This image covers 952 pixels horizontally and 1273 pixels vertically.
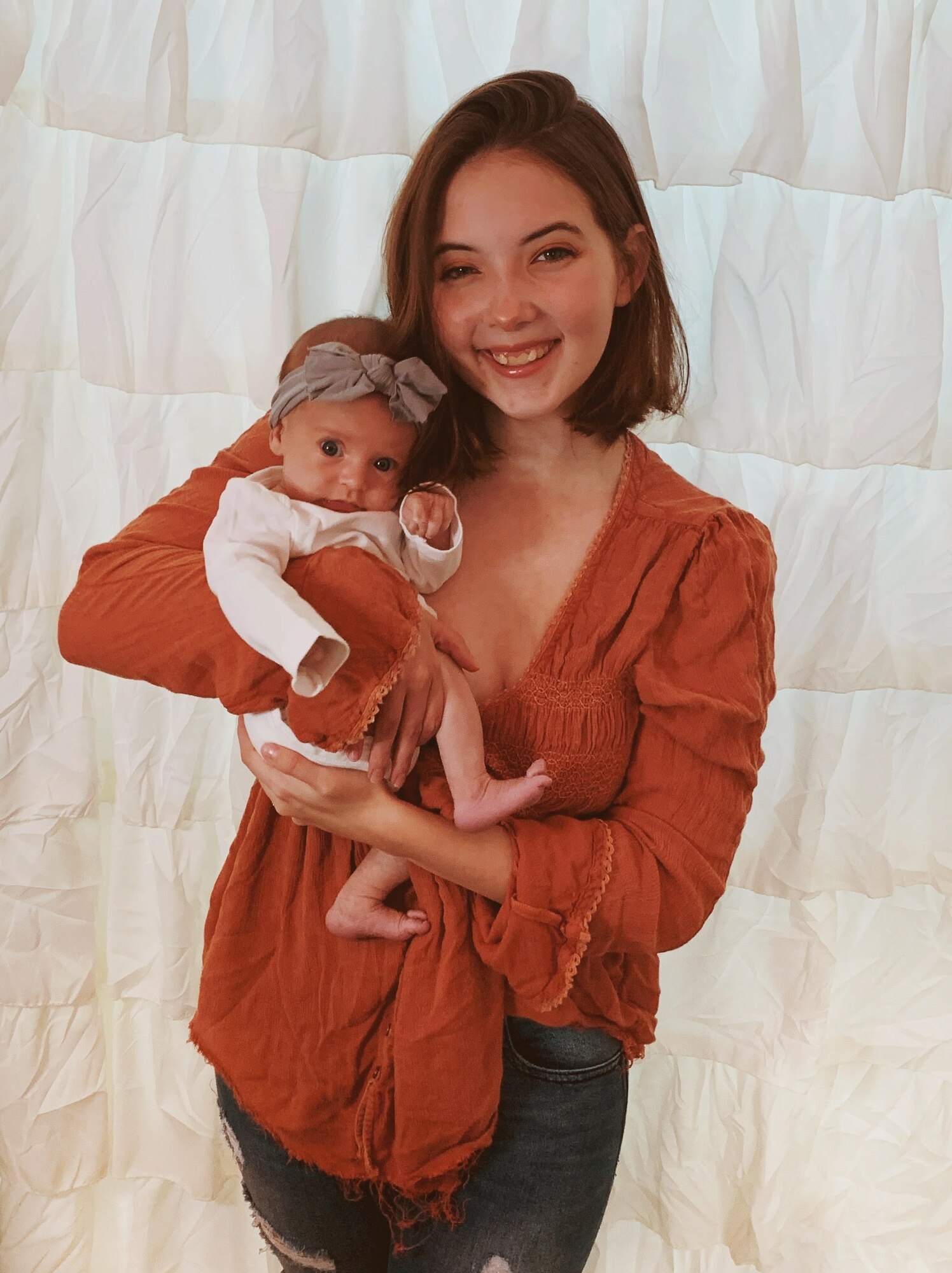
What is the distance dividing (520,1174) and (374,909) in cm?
35

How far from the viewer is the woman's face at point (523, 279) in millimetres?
1072

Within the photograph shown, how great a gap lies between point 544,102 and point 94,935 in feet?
4.24

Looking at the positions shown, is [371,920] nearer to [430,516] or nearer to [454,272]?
A: [430,516]

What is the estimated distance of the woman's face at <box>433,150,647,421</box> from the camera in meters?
1.07

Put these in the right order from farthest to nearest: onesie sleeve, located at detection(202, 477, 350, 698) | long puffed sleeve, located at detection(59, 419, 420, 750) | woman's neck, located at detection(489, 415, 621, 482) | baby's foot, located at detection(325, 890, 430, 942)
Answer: woman's neck, located at detection(489, 415, 621, 482), baby's foot, located at detection(325, 890, 430, 942), long puffed sleeve, located at detection(59, 419, 420, 750), onesie sleeve, located at detection(202, 477, 350, 698)

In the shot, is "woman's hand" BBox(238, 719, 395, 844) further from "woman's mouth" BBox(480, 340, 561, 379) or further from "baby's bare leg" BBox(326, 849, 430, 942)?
"woman's mouth" BBox(480, 340, 561, 379)

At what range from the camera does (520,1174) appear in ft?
3.81

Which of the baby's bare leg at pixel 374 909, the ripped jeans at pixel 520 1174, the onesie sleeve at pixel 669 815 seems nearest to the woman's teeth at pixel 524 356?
the onesie sleeve at pixel 669 815

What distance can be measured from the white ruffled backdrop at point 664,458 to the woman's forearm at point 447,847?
548 mm

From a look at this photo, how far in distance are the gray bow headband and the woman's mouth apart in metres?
0.08

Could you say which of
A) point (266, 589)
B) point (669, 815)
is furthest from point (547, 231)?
point (669, 815)

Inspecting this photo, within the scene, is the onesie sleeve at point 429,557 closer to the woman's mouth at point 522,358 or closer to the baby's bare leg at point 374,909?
the woman's mouth at point 522,358

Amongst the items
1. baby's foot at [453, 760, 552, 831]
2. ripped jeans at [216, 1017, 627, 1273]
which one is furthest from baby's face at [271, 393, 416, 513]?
ripped jeans at [216, 1017, 627, 1273]

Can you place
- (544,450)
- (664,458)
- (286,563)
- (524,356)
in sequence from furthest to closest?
(664,458), (544,450), (524,356), (286,563)
